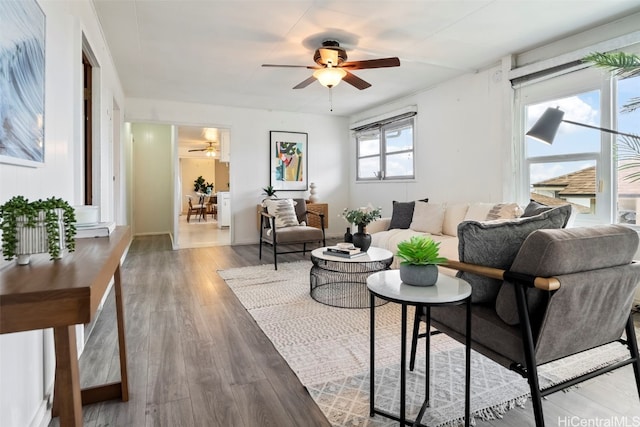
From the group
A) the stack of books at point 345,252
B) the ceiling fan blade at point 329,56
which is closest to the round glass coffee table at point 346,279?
the stack of books at point 345,252

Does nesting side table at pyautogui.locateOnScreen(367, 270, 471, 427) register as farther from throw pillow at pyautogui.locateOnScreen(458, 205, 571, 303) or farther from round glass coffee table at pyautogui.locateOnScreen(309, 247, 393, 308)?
round glass coffee table at pyautogui.locateOnScreen(309, 247, 393, 308)

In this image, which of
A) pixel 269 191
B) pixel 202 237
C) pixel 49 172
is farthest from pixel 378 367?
pixel 202 237

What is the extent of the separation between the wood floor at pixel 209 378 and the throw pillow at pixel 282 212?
6.00ft

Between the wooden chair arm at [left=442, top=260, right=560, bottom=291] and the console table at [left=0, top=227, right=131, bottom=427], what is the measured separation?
1.30 m

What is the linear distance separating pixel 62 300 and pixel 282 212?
432 centimetres

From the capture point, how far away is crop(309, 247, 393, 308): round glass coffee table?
122 inches

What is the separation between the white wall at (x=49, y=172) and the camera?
122 cm

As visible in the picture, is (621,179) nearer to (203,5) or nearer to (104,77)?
(203,5)

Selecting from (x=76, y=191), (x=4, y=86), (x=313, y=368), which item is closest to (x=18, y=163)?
(x=4, y=86)

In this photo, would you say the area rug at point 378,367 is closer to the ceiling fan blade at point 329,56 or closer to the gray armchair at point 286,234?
the gray armchair at point 286,234

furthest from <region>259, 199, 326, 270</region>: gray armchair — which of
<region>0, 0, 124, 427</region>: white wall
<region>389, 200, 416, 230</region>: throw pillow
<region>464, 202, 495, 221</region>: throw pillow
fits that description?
<region>0, 0, 124, 427</region>: white wall

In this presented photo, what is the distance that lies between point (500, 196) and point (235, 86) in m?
3.72

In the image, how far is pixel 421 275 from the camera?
1.46 m

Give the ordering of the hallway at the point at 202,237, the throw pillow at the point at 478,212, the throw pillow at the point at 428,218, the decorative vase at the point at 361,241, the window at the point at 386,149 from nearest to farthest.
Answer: the decorative vase at the point at 361,241 → the throw pillow at the point at 478,212 → the throw pillow at the point at 428,218 → the window at the point at 386,149 → the hallway at the point at 202,237
